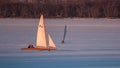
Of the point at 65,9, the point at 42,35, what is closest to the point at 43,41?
the point at 42,35

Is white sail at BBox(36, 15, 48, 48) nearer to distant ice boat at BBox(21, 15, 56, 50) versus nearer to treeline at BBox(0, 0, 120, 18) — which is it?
distant ice boat at BBox(21, 15, 56, 50)

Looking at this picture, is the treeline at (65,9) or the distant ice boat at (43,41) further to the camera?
the treeline at (65,9)

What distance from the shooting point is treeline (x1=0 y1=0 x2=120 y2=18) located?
28.2m

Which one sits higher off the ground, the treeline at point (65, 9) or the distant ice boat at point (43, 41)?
the distant ice boat at point (43, 41)

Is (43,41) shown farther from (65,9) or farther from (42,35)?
(65,9)

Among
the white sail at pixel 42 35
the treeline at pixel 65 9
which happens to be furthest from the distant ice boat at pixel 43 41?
the treeline at pixel 65 9

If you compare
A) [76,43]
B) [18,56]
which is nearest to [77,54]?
[18,56]

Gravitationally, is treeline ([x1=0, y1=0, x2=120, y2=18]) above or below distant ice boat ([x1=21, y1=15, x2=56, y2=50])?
below

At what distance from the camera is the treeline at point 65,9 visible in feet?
92.6

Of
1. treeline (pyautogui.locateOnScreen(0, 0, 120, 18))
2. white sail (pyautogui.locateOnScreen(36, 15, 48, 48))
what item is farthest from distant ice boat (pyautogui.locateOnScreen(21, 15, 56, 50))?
treeline (pyautogui.locateOnScreen(0, 0, 120, 18))

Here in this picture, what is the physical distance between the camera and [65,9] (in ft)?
96.4

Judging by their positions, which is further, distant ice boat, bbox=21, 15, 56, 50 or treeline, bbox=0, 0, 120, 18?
treeline, bbox=0, 0, 120, 18

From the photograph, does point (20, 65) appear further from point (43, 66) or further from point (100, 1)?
point (100, 1)

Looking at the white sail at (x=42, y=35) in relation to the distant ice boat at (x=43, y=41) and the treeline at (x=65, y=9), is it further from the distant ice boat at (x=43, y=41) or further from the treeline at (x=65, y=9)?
the treeline at (x=65, y=9)
